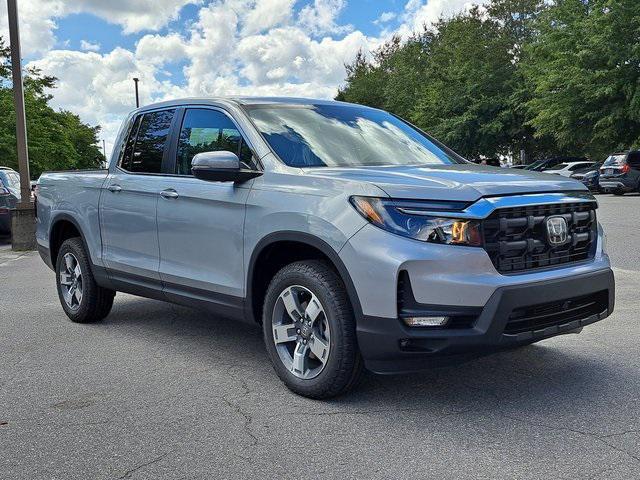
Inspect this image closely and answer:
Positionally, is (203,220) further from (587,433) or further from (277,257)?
(587,433)

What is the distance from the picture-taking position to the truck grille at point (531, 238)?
3.92 metres

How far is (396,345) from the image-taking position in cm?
389

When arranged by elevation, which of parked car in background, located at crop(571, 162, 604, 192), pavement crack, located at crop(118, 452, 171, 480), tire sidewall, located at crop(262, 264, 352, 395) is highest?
tire sidewall, located at crop(262, 264, 352, 395)

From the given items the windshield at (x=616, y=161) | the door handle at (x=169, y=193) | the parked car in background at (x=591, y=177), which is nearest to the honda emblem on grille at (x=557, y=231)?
the door handle at (x=169, y=193)

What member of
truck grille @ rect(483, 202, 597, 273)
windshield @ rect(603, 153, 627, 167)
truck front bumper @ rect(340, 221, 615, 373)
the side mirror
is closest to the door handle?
the side mirror

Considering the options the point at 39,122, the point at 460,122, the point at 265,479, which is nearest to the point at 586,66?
the point at 460,122

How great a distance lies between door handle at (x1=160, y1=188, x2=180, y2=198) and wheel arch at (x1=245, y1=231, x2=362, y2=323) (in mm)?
978

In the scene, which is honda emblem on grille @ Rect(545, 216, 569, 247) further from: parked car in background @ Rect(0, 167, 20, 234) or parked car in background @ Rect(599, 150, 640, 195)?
parked car in background @ Rect(599, 150, 640, 195)

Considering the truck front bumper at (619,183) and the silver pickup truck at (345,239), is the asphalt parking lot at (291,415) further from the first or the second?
the truck front bumper at (619,183)

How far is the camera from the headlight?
3.85 m

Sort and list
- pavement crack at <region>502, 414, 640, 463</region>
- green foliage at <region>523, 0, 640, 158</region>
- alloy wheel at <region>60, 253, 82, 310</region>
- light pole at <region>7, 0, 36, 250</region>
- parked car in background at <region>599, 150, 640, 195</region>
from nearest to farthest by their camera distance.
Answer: pavement crack at <region>502, 414, 640, 463</region> < alloy wheel at <region>60, 253, 82, 310</region> < light pole at <region>7, 0, 36, 250</region> < parked car in background at <region>599, 150, 640, 195</region> < green foliage at <region>523, 0, 640, 158</region>

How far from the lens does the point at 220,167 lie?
15.2 ft

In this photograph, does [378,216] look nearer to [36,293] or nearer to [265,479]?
[265,479]

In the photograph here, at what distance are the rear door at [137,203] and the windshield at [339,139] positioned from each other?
1.09 m
